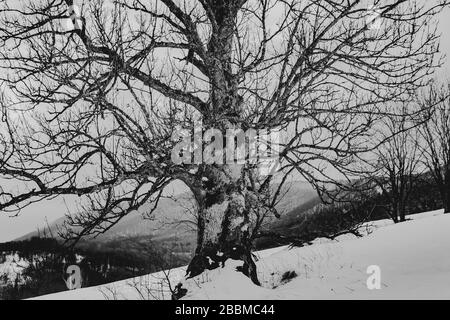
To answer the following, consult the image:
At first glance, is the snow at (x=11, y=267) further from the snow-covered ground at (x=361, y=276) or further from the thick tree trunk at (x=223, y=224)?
the snow-covered ground at (x=361, y=276)

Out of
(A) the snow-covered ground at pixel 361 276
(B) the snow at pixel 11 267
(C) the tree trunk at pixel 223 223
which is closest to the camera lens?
(A) the snow-covered ground at pixel 361 276

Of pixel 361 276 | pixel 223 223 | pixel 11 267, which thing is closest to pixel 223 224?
Answer: pixel 223 223

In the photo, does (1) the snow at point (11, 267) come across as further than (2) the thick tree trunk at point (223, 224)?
Yes

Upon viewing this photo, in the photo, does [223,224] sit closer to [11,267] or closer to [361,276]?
[361,276]

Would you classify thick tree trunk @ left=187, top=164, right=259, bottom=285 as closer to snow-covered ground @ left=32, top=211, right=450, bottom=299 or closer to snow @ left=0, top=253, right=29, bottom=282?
snow-covered ground @ left=32, top=211, right=450, bottom=299

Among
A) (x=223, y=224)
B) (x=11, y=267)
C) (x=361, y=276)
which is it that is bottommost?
(x=11, y=267)

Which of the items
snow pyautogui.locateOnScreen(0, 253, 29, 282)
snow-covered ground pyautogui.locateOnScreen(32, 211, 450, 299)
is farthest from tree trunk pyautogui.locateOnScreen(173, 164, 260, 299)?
snow pyautogui.locateOnScreen(0, 253, 29, 282)

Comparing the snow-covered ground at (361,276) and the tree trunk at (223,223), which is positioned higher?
the tree trunk at (223,223)

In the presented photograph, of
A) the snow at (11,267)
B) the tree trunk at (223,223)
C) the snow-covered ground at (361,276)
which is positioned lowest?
the snow at (11,267)

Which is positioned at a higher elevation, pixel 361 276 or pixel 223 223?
pixel 223 223

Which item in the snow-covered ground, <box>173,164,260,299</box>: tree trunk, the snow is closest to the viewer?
the snow-covered ground

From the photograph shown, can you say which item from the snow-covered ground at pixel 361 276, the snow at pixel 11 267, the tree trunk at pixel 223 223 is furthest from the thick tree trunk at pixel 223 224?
the snow at pixel 11 267

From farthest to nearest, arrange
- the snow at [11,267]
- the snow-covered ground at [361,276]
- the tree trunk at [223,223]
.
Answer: the snow at [11,267] → the tree trunk at [223,223] → the snow-covered ground at [361,276]
